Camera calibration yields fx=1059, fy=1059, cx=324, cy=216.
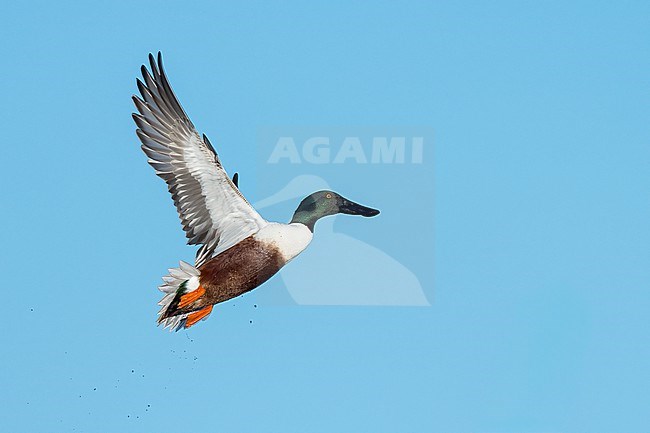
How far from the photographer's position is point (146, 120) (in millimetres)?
9203

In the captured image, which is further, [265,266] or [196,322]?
[196,322]

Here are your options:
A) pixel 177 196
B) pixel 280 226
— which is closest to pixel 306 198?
pixel 280 226

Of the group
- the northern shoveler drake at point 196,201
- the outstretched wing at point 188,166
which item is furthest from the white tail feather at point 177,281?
the outstretched wing at point 188,166

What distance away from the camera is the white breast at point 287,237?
8758 mm

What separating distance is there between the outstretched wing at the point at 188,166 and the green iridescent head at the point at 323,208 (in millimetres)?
355

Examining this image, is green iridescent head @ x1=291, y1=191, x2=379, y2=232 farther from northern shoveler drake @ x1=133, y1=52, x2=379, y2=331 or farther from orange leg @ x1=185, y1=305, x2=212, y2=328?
orange leg @ x1=185, y1=305, x2=212, y2=328

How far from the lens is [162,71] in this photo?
912cm

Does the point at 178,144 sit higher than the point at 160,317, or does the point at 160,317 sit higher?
the point at 178,144

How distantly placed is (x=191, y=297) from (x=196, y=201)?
967 millimetres

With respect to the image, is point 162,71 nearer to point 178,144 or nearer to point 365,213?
point 178,144

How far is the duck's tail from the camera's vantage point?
28.6 ft

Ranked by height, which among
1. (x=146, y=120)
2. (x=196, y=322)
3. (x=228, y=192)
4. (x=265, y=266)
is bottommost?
(x=196, y=322)

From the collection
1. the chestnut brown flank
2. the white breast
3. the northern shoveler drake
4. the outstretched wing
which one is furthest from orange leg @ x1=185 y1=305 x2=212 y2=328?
the white breast

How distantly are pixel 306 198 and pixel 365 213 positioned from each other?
1.92ft
